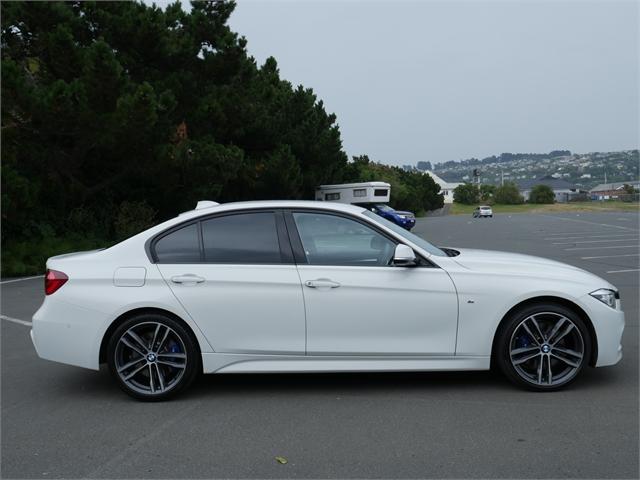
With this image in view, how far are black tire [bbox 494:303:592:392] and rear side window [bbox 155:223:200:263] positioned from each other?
7.99 feet

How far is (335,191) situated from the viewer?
42406 millimetres

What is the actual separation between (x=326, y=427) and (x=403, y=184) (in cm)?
8282

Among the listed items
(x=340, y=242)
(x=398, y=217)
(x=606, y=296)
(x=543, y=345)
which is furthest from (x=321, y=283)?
(x=398, y=217)

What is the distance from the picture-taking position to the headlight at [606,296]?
4828 millimetres

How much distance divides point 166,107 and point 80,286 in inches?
591

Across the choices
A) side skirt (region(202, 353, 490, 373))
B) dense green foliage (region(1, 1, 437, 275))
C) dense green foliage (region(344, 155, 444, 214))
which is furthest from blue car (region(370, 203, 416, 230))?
side skirt (region(202, 353, 490, 373))

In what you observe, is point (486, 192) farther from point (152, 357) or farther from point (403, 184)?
point (152, 357)

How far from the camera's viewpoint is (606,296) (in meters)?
4.86

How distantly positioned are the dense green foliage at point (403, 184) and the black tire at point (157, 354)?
4726 centimetres

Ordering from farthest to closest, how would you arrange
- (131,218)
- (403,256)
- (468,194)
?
(468,194)
(131,218)
(403,256)

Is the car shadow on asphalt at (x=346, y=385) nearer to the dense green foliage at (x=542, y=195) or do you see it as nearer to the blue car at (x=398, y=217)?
the blue car at (x=398, y=217)

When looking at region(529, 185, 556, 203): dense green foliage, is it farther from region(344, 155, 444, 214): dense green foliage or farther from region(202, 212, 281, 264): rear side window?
region(202, 212, 281, 264): rear side window

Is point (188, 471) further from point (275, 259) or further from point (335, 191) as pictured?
point (335, 191)

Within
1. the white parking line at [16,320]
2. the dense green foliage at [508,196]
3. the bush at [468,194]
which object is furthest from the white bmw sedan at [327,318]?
the bush at [468,194]
